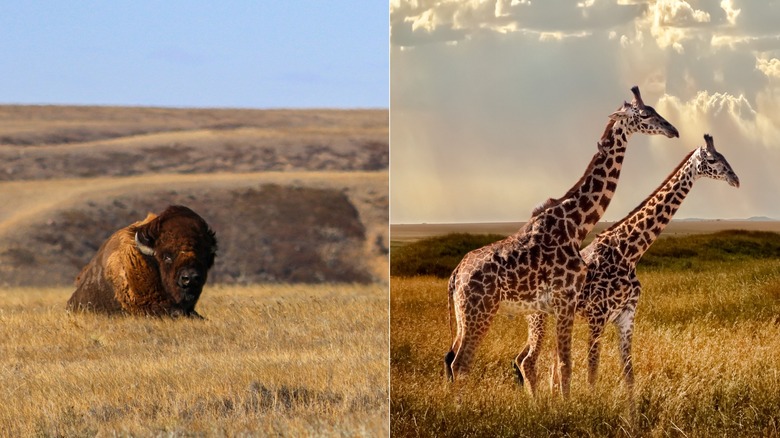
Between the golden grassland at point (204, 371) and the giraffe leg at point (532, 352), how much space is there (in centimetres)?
175

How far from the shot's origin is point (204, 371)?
13555 millimetres

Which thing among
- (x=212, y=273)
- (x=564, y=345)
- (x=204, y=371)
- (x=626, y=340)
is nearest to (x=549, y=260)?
(x=564, y=345)

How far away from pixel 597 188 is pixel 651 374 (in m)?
1.55

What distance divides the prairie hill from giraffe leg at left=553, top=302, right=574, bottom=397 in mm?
24387

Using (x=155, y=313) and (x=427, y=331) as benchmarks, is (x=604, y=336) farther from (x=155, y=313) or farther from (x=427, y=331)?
(x=155, y=313)

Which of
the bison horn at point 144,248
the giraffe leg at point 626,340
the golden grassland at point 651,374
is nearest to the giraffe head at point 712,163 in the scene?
the golden grassland at point 651,374

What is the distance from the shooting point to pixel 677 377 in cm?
950

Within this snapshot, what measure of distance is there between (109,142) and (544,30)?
128 ft

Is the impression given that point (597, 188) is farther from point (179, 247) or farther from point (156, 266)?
point (156, 266)

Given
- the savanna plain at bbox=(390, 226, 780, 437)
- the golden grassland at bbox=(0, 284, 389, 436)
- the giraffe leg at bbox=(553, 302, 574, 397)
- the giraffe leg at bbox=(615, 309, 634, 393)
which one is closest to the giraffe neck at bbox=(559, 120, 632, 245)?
the giraffe leg at bbox=(553, 302, 574, 397)

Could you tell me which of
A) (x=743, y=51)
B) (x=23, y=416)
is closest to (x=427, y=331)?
(x=743, y=51)

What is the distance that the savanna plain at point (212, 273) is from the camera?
38.4ft

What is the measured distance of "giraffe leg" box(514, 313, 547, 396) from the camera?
948 centimetres

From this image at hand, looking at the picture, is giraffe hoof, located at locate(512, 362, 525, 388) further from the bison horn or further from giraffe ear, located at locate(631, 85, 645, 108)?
the bison horn
